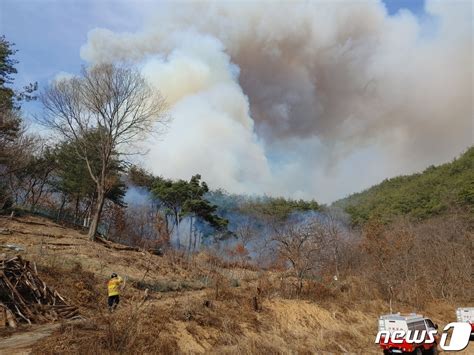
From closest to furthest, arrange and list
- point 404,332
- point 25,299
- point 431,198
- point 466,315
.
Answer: point 404,332 → point 25,299 → point 466,315 → point 431,198

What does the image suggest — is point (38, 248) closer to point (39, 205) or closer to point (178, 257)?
point (178, 257)

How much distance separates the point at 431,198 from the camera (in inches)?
2365

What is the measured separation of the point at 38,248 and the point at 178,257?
12644 mm

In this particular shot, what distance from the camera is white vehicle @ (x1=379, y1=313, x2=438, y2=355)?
14.1 metres

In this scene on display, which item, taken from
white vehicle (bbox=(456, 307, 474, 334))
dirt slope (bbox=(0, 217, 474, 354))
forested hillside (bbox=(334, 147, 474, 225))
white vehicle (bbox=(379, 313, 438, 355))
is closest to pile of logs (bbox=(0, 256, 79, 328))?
dirt slope (bbox=(0, 217, 474, 354))

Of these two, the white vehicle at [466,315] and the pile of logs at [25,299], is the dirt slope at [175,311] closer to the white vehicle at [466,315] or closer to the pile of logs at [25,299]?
the pile of logs at [25,299]

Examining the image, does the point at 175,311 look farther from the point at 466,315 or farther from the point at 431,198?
the point at 431,198

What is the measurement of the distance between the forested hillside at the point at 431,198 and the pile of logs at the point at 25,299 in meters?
45.5

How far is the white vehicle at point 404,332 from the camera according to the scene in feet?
46.3

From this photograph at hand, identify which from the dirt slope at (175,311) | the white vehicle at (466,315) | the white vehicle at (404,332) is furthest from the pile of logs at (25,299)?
the white vehicle at (466,315)

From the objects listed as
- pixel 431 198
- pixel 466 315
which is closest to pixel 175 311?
pixel 466 315

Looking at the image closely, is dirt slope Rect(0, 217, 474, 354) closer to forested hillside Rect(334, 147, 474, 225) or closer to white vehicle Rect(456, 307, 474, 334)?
white vehicle Rect(456, 307, 474, 334)

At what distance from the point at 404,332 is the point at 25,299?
557 inches

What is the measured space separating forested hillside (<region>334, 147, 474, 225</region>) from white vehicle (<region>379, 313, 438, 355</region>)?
39160 mm
